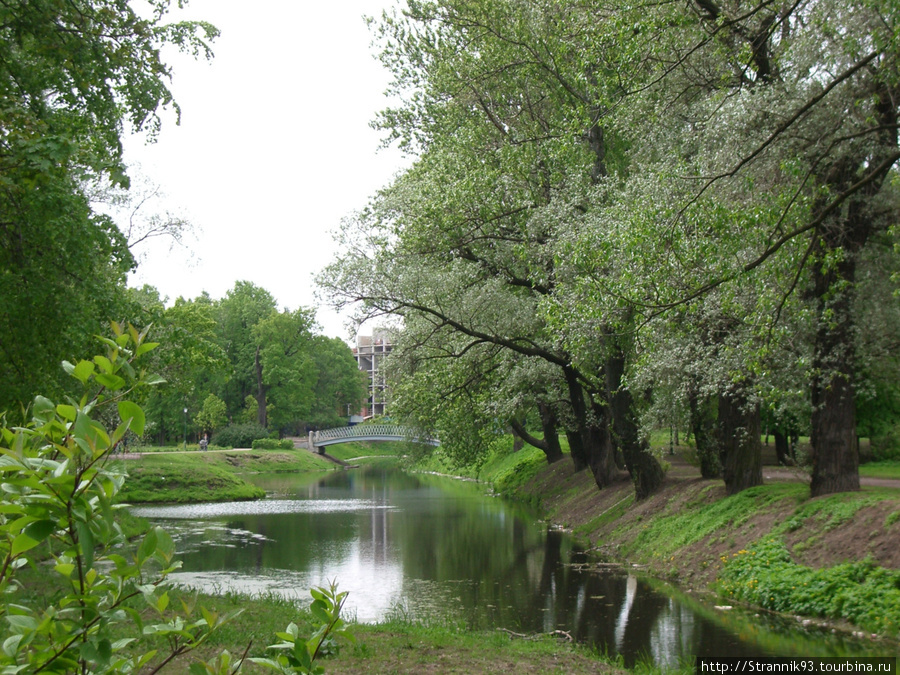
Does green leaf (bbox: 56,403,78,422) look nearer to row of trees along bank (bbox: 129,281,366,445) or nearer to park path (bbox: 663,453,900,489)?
park path (bbox: 663,453,900,489)

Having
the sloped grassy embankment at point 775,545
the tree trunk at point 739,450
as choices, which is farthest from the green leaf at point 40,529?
the tree trunk at point 739,450

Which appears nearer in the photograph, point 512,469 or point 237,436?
point 512,469

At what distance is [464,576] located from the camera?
565 inches

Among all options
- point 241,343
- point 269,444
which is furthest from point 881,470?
point 241,343

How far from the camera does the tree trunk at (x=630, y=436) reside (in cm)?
1700

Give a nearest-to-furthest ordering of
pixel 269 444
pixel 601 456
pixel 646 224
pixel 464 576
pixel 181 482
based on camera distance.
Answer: pixel 646 224 < pixel 464 576 < pixel 601 456 < pixel 181 482 < pixel 269 444

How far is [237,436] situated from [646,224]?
51.9 metres

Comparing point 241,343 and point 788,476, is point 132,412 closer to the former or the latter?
point 788,476

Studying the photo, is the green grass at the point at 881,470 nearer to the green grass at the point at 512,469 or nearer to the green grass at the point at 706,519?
the green grass at the point at 706,519

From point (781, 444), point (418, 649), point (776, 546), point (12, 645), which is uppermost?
point (781, 444)

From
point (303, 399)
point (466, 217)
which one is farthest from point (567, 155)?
point (303, 399)

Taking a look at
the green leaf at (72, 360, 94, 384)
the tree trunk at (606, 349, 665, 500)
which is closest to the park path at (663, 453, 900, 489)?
the tree trunk at (606, 349, 665, 500)

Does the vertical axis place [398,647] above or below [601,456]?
below

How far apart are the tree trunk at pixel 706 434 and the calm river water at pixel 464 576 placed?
3546mm
